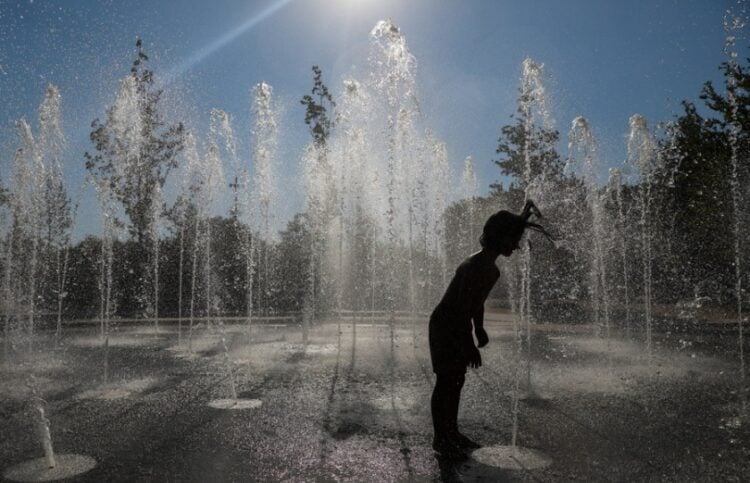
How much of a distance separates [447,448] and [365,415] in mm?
1591

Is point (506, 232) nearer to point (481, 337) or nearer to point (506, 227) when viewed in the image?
point (506, 227)

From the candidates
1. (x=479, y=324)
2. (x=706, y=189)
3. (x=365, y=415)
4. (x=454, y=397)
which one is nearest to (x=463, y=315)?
(x=479, y=324)

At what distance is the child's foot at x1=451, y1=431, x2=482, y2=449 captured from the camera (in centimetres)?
464

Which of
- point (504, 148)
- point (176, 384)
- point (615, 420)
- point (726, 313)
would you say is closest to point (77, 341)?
point (176, 384)

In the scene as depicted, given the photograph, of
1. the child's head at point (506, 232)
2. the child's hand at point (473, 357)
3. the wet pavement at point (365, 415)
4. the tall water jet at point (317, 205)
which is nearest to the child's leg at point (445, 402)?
the child's hand at point (473, 357)

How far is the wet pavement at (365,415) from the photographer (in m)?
4.30

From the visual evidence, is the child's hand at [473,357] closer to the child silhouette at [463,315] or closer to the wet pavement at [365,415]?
the child silhouette at [463,315]

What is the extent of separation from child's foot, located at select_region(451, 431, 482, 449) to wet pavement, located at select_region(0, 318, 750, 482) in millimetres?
212

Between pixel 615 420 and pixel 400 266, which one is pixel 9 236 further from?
pixel 615 420

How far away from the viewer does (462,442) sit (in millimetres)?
4668

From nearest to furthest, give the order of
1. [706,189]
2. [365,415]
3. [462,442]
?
[462,442], [365,415], [706,189]

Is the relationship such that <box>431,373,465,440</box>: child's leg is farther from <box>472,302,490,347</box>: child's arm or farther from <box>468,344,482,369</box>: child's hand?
<box>472,302,490,347</box>: child's arm

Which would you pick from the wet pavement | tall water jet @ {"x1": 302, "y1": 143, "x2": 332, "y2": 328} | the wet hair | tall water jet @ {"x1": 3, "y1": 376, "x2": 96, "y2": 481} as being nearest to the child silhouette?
the wet hair

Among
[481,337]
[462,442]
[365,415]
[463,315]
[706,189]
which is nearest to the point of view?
[463,315]
